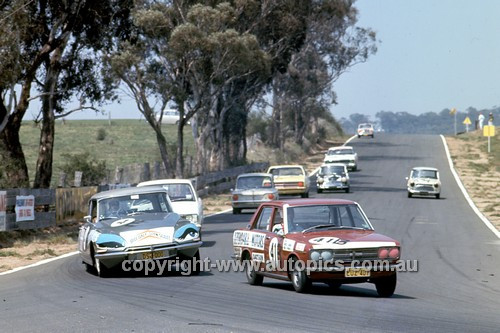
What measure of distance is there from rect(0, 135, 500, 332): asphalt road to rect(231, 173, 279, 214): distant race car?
11.6 meters

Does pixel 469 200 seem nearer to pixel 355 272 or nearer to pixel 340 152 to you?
pixel 340 152

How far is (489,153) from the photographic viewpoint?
8256 cm

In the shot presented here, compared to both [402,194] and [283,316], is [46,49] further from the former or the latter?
[283,316]

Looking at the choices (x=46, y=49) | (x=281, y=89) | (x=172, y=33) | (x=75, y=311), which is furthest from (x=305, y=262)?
(x=281, y=89)

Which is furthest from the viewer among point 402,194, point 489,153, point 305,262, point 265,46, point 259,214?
point 489,153

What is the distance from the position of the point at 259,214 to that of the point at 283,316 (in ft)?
15.4

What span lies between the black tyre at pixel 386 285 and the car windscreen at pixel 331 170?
36604 millimetres

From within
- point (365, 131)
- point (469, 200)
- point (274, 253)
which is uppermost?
point (365, 131)

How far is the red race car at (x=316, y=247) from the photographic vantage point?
13492 mm

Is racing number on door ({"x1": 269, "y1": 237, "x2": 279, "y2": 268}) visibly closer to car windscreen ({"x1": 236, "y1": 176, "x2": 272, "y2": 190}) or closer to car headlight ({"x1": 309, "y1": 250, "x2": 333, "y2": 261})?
car headlight ({"x1": 309, "y1": 250, "x2": 333, "y2": 261})

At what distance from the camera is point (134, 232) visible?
1670cm

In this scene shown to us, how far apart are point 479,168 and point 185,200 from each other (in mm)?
49967

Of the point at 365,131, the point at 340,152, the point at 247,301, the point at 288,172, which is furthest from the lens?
the point at 365,131

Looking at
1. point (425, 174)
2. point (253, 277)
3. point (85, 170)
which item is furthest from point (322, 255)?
point (425, 174)
